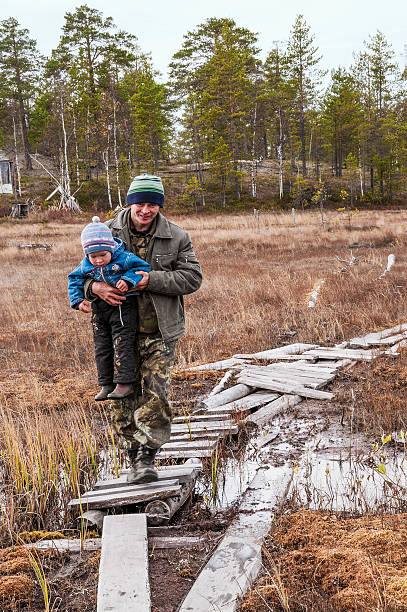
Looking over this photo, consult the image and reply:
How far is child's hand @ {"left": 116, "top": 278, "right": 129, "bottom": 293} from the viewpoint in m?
3.64

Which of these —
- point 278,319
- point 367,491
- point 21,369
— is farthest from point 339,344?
point 21,369

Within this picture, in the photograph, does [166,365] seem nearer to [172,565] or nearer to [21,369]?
[172,565]

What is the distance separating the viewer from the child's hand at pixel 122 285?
364 cm

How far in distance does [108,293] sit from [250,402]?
10.1ft

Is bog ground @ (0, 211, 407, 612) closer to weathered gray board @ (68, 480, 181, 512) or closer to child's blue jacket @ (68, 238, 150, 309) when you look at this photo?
weathered gray board @ (68, 480, 181, 512)

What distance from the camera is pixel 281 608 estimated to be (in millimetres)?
2785

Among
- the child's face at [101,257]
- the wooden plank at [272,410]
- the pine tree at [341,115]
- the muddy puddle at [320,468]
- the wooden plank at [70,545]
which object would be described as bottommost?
the muddy puddle at [320,468]

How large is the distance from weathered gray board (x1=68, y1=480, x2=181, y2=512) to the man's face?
6.15 ft

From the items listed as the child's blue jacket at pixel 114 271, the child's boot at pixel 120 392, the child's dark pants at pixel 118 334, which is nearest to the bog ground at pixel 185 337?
the child's boot at pixel 120 392

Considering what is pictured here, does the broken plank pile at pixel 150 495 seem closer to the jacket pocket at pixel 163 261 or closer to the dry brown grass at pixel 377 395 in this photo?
the jacket pocket at pixel 163 261

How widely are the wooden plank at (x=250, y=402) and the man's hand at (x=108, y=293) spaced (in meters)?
2.67

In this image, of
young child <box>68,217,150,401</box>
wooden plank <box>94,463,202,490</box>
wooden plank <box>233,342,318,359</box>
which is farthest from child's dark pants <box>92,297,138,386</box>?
wooden plank <box>233,342,318,359</box>

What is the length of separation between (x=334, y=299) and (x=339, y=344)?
3452 mm

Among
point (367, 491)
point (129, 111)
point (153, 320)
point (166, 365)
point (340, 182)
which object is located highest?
point (129, 111)
